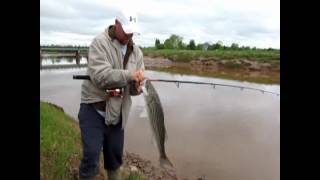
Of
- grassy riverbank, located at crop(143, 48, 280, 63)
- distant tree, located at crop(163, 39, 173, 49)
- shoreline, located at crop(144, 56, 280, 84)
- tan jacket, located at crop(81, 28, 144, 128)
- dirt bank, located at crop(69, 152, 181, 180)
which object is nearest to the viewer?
tan jacket, located at crop(81, 28, 144, 128)

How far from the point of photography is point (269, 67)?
3372 cm

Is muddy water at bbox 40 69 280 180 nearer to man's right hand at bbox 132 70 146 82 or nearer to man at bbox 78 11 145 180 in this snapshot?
man at bbox 78 11 145 180

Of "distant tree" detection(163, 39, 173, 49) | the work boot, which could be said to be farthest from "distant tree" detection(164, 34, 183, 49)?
the work boot

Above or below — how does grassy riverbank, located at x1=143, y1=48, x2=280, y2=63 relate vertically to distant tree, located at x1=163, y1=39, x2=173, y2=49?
below

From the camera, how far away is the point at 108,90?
15.3 ft

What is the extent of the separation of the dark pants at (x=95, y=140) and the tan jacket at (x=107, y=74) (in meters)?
0.12

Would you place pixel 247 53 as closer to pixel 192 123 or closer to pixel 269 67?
pixel 269 67

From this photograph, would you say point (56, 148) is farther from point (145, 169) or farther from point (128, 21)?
point (128, 21)

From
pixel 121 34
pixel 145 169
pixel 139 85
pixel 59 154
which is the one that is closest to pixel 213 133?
pixel 145 169

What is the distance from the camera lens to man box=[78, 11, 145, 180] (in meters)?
4.53

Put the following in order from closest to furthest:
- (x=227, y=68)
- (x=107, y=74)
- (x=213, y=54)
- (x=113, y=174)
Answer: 1. (x=107, y=74)
2. (x=113, y=174)
3. (x=227, y=68)
4. (x=213, y=54)

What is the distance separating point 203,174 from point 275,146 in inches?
155

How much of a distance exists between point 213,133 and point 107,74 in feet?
29.8

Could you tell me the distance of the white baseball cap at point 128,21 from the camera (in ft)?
15.2
